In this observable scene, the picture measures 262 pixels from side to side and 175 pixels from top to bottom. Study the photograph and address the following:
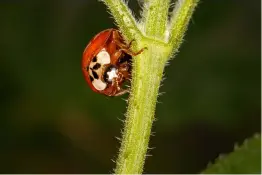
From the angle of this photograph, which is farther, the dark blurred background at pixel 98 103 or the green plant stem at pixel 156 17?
the dark blurred background at pixel 98 103

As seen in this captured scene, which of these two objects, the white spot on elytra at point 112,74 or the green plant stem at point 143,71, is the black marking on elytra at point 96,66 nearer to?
Answer: the white spot on elytra at point 112,74

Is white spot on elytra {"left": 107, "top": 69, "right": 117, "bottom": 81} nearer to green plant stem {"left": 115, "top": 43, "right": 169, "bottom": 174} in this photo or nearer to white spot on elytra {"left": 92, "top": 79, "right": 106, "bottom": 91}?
white spot on elytra {"left": 92, "top": 79, "right": 106, "bottom": 91}

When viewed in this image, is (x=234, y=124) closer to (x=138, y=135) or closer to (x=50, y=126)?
(x=50, y=126)

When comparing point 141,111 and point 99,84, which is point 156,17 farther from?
point 99,84

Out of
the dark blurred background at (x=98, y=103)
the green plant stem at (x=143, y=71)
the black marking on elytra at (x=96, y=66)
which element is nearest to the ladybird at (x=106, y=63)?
the black marking on elytra at (x=96, y=66)

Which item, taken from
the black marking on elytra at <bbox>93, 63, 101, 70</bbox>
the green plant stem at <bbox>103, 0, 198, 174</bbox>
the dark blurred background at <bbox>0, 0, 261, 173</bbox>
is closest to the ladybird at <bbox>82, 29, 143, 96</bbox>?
the black marking on elytra at <bbox>93, 63, 101, 70</bbox>

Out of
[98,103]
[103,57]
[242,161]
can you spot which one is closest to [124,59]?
[103,57]
